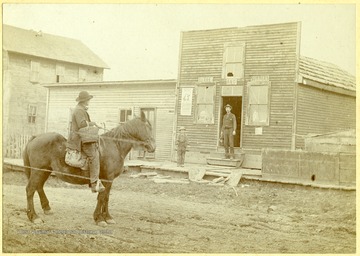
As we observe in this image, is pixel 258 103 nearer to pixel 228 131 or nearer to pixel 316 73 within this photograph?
pixel 228 131

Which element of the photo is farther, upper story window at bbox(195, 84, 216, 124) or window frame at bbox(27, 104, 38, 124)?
window frame at bbox(27, 104, 38, 124)

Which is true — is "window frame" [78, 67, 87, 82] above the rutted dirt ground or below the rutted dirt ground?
above

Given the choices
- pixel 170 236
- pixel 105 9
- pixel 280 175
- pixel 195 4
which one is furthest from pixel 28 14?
pixel 280 175

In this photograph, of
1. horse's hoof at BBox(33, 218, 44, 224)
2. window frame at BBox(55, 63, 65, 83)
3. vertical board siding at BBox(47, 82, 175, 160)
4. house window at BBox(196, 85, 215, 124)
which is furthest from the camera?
window frame at BBox(55, 63, 65, 83)

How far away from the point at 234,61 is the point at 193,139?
2.71 meters

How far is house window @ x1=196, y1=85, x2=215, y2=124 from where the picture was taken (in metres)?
13.0

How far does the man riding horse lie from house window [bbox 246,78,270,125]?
638cm

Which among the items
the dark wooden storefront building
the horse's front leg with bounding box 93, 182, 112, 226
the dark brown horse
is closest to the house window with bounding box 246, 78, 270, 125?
the dark wooden storefront building

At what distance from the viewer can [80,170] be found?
7.52 metres

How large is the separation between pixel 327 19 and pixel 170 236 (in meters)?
5.12

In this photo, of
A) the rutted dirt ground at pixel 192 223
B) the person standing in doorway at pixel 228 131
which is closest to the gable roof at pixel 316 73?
the person standing in doorway at pixel 228 131

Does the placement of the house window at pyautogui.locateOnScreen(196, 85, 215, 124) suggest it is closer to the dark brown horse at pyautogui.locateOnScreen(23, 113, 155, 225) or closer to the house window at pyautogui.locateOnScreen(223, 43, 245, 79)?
the house window at pyautogui.locateOnScreen(223, 43, 245, 79)

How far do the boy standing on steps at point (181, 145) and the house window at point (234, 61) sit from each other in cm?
223

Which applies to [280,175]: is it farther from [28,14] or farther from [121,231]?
[28,14]
